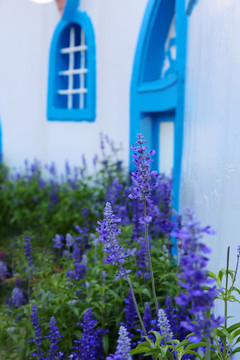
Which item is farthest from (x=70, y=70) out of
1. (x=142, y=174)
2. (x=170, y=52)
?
(x=142, y=174)

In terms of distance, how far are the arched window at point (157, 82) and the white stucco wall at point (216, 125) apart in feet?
4.74

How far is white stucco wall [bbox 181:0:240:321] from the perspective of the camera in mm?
2322

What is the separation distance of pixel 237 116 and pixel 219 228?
60cm

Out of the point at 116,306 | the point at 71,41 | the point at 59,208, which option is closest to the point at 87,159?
the point at 59,208

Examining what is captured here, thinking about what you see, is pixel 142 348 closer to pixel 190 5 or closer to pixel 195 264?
pixel 195 264

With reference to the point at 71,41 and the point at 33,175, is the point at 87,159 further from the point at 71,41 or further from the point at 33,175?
the point at 71,41

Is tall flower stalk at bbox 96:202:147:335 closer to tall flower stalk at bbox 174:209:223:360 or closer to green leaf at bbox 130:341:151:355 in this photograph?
green leaf at bbox 130:341:151:355

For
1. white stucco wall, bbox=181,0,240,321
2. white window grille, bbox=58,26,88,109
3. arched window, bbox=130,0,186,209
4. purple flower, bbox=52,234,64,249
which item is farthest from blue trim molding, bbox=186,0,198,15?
white window grille, bbox=58,26,88,109

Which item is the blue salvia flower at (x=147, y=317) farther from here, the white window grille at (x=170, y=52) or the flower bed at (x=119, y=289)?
the white window grille at (x=170, y=52)

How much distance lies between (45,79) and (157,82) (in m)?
3.11

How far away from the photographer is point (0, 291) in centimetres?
453

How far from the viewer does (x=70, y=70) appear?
7.58 meters

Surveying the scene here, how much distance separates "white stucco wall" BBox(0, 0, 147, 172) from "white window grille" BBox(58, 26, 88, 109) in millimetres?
376

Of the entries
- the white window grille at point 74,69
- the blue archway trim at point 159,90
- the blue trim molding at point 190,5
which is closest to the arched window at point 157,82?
the blue archway trim at point 159,90
